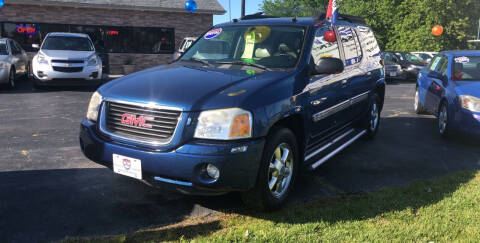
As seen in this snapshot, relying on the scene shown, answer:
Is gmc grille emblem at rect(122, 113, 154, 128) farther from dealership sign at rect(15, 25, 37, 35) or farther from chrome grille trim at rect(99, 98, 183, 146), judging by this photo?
dealership sign at rect(15, 25, 37, 35)

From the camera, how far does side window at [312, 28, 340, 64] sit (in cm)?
446

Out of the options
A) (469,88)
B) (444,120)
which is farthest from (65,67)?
(469,88)

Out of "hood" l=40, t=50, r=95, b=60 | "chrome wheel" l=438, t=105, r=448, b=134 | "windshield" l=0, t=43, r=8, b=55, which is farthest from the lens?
"windshield" l=0, t=43, r=8, b=55

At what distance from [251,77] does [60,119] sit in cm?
519

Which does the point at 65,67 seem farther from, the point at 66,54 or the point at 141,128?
the point at 141,128

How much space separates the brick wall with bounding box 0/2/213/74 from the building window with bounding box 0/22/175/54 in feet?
0.66

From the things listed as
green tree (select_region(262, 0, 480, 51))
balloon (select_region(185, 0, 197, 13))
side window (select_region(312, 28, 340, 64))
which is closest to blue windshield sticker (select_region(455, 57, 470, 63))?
side window (select_region(312, 28, 340, 64))

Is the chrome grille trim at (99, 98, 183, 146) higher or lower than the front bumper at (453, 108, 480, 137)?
higher

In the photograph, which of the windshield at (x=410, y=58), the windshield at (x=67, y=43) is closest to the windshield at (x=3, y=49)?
the windshield at (x=67, y=43)

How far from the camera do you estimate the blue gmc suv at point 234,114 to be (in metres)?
3.17

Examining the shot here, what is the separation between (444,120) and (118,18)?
15951 mm

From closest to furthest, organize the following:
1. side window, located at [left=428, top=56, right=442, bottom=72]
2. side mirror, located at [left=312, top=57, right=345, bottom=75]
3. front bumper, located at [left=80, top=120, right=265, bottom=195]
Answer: front bumper, located at [left=80, top=120, right=265, bottom=195], side mirror, located at [left=312, top=57, right=345, bottom=75], side window, located at [left=428, top=56, right=442, bottom=72]

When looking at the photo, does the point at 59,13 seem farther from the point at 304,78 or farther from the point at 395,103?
the point at 304,78

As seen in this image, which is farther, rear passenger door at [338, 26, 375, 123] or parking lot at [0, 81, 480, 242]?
rear passenger door at [338, 26, 375, 123]
